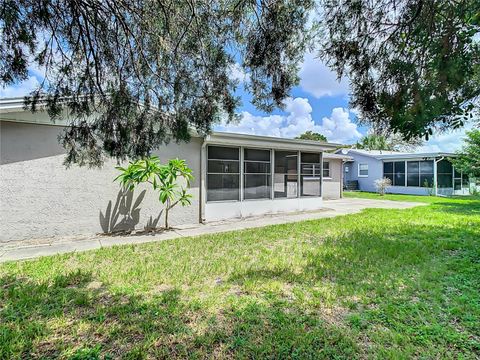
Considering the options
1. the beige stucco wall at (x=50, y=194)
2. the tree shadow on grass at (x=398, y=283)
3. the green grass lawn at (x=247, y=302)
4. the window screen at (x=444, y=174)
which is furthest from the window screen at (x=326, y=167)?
the beige stucco wall at (x=50, y=194)

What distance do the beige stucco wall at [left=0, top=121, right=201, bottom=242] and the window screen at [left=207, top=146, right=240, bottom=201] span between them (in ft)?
A: 7.43

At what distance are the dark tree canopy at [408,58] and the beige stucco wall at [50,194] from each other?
6.49 meters

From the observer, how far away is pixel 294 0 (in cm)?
319

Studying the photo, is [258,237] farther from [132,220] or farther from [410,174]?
[410,174]

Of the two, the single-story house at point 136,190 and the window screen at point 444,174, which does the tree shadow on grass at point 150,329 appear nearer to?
the single-story house at point 136,190

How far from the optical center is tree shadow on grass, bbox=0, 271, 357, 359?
2518 mm

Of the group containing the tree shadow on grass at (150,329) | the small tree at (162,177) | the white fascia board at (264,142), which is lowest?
the tree shadow on grass at (150,329)

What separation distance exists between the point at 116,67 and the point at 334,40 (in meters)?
2.80

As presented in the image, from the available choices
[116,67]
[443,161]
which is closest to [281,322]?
[116,67]

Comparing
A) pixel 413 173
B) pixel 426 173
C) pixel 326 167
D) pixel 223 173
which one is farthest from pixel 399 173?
pixel 223 173

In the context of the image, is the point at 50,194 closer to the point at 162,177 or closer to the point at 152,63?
the point at 162,177

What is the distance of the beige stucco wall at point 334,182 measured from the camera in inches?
646

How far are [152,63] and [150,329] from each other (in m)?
3.28

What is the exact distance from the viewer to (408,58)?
271cm
